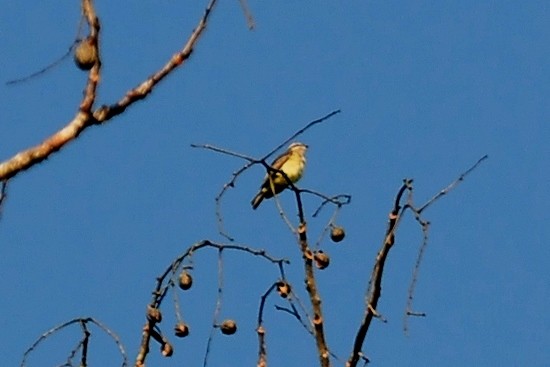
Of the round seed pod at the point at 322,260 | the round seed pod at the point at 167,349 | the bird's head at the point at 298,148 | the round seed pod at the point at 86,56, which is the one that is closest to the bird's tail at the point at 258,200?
the bird's head at the point at 298,148

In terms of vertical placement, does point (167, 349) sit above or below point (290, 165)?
below

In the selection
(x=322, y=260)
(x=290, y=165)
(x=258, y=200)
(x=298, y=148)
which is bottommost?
A: (x=322, y=260)

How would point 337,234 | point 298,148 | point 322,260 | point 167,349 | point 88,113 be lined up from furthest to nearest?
point 298,148 < point 337,234 < point 322,260 < point 167,349 < point 88,113

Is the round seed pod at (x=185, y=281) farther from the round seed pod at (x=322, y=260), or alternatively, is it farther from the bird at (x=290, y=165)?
the bird at (x=290, y=165)

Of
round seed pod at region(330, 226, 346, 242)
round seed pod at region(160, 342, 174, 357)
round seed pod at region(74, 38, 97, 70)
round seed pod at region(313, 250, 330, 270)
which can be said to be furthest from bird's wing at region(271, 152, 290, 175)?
round seed pod at region(74, 38, 97, 70)

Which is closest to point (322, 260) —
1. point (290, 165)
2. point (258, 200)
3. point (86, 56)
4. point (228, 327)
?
point (228, 327)

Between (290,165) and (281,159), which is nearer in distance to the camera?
(281,159)

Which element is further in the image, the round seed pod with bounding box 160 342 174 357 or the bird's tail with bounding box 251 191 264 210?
the bird's tail with bounding box 251 191 264 210

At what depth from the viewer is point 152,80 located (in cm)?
346

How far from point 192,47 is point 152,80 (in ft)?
0.43

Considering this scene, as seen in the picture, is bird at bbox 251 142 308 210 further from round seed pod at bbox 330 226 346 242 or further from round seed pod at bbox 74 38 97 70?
round seed pod at bbox 74 38 97 70

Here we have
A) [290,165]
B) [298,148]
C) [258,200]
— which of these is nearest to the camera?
[258,200]

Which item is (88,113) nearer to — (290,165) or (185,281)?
(185,281)

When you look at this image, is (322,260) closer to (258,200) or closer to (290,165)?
(258,200)
